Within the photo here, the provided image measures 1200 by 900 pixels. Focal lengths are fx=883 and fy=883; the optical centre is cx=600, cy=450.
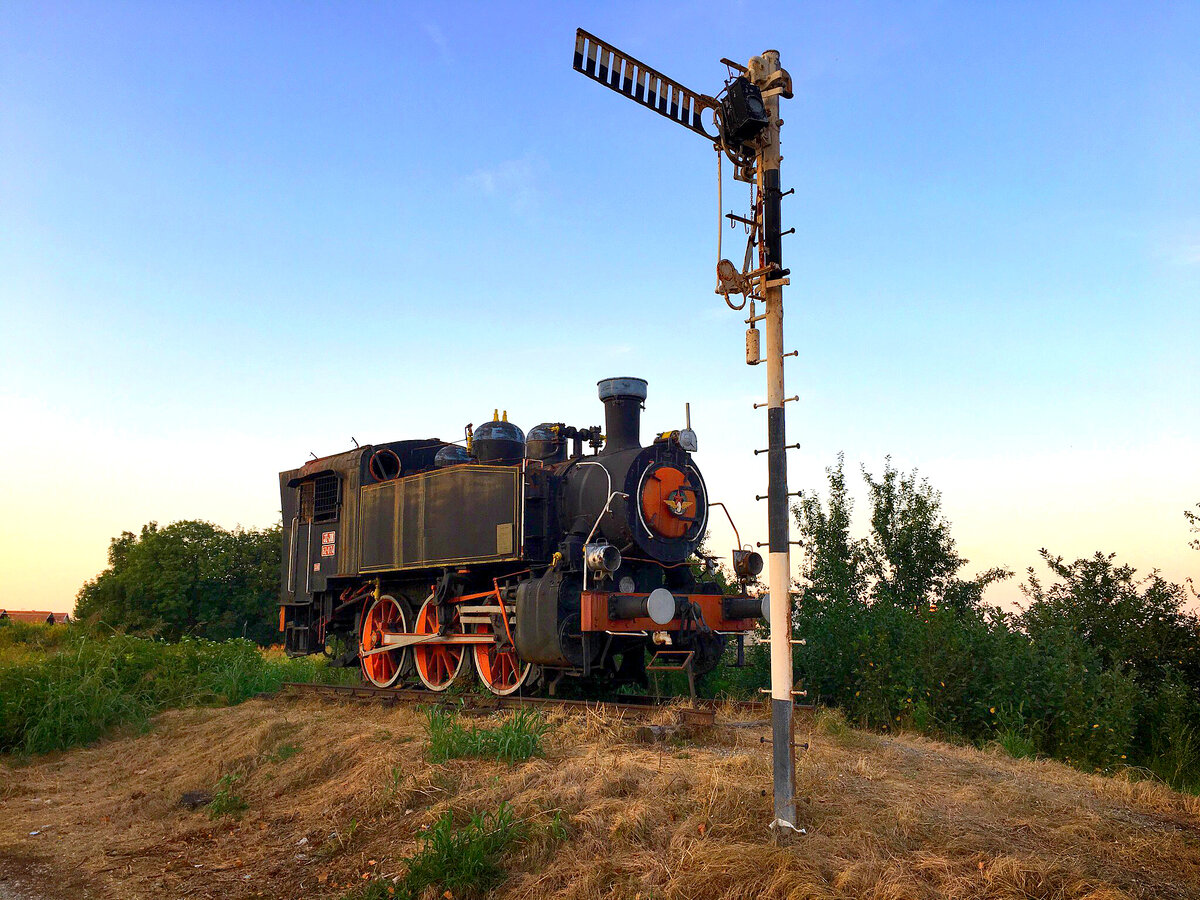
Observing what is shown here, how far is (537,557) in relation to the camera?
9.63 meters

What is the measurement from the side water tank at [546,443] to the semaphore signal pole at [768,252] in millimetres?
5809

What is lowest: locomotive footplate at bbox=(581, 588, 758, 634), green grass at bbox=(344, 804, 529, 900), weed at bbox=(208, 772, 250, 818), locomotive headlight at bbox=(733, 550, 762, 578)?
weed at bbox=(208, 772, 250, 818)

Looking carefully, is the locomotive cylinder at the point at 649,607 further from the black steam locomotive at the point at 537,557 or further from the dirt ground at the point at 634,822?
the dirt ground at the point at 634,822

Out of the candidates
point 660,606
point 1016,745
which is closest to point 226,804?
point 660,606

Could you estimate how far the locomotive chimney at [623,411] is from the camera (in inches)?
391

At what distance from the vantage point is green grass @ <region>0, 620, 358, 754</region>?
9.96 m

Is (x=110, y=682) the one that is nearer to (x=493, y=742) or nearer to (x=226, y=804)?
(x=226, y=804)

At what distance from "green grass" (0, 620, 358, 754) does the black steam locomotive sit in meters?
2.05

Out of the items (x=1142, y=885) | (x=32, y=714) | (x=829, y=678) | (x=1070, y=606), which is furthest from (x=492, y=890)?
(x=1070, y=606)

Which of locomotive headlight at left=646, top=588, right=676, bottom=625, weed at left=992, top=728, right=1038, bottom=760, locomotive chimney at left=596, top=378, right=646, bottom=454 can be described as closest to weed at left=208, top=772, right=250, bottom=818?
locomotive headlight at left=646, top=588, right=676, bottom=625

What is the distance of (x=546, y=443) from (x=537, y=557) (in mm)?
1809

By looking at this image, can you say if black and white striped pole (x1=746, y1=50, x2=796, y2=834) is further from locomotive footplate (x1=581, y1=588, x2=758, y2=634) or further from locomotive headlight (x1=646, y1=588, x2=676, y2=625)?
locomotive footplate (x1=581, y1=588, x2=758, y2=634)

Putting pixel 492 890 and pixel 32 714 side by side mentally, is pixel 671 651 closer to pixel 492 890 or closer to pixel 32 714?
pixel 492 890

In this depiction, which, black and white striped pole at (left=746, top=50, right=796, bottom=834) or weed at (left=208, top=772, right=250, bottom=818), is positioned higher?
black and white striped pole at (left=746, top=50, right=796, bottom=834)
